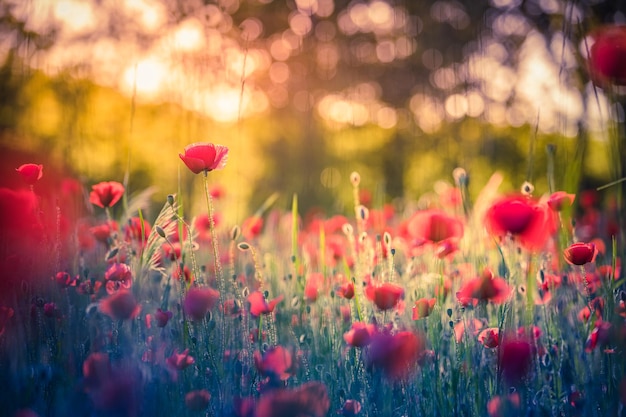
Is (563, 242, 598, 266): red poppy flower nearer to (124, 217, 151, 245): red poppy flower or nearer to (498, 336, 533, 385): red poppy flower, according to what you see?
(498, 336, 533, 385): red poppy flower

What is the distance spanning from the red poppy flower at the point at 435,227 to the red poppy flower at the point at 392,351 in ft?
1.18

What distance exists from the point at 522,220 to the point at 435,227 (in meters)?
0.24

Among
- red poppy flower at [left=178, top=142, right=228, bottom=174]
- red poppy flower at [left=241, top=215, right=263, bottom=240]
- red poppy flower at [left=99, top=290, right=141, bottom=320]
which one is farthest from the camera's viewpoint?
red poppy flower at [left=241, top=215, right=263, bottom=240]

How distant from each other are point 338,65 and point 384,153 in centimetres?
210

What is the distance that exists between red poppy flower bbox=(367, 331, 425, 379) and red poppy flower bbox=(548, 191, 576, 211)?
61 centimetres

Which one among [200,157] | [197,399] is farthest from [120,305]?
[200,157]

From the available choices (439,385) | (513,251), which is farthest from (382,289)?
(513,251)

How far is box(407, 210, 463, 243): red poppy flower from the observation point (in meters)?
1.54

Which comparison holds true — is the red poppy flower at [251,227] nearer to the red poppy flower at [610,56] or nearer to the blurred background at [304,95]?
the blurred background at [304,95]

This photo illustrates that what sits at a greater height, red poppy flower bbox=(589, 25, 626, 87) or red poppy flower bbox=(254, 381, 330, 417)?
red poppy flower bbox=(589, 25, 626, 87)

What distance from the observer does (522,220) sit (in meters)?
1.39

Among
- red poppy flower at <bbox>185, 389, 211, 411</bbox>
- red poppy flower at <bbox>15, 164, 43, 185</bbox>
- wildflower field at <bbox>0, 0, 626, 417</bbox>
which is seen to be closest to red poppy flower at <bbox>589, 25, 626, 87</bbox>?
Answer: wildflower field at <bbox>0, 0, 626, 417</bbox>

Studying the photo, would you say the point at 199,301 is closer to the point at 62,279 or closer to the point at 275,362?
the point at 275,362

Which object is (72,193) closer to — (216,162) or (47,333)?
(47,333)
